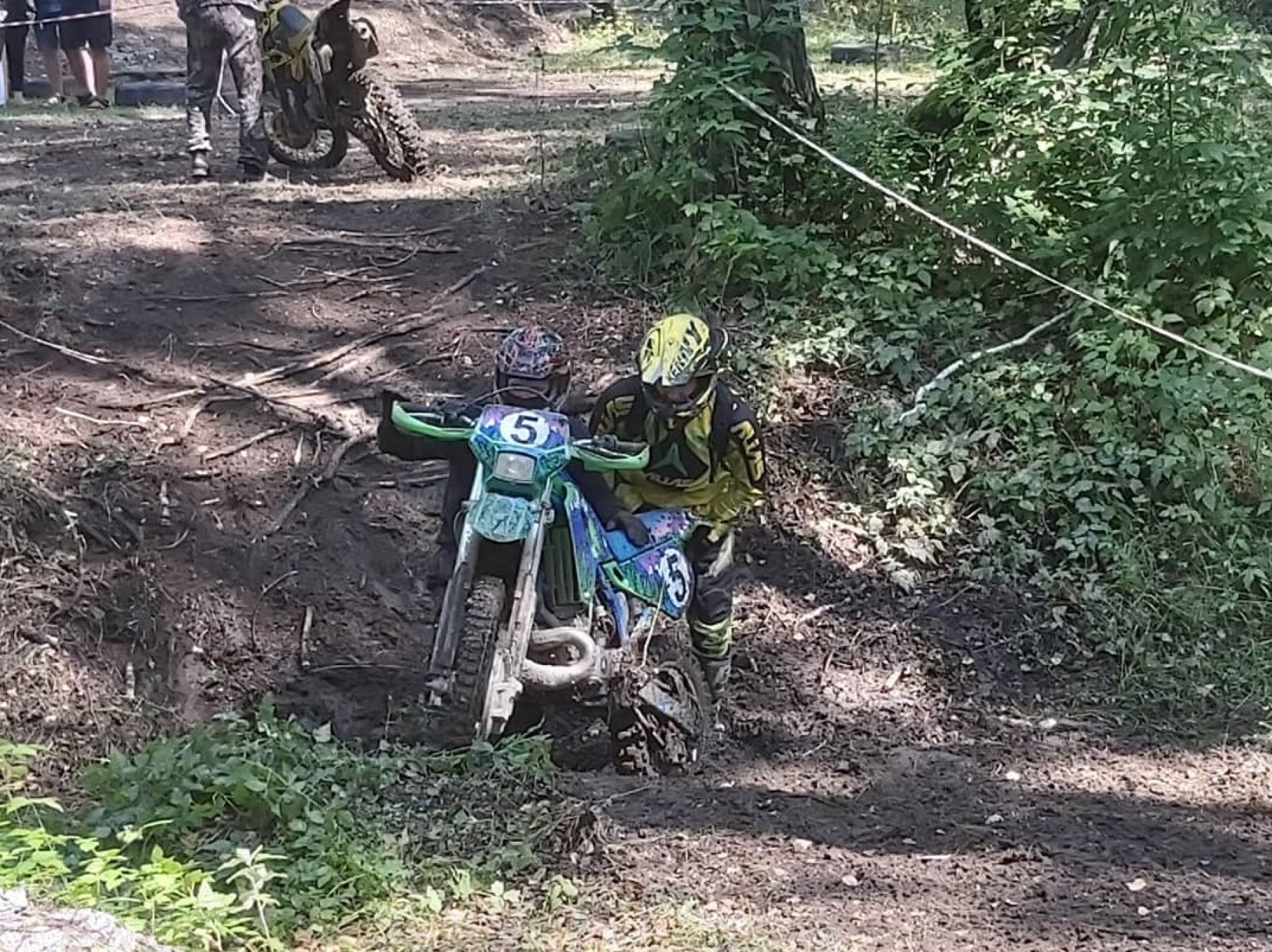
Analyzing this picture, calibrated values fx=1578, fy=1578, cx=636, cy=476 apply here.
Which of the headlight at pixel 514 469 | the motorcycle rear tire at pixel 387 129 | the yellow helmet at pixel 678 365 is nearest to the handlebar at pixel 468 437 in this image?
the headlight at pixel 514 469

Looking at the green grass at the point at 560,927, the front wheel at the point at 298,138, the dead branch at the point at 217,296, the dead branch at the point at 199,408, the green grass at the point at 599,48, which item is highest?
the green grass at the point at 599,48

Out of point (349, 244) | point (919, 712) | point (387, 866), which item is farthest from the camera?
point (349, 244)

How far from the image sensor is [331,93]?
9.62 m

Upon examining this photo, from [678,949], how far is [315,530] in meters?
3.14

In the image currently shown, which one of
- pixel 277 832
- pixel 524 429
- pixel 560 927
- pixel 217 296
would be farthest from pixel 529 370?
pixel 217 296

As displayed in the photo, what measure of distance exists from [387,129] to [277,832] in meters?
6.46

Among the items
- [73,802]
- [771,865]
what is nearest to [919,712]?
[771,865]

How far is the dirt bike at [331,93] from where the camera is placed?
9.52m

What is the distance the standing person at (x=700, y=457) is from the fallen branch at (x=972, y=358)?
1722mm

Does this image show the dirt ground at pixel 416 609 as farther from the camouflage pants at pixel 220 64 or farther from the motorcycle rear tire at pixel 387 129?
the motorcycle rear tire at pixel 387 129

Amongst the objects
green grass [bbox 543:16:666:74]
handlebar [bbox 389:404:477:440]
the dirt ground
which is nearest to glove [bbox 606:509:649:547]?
handlebar [bbox 389:404:477:440]

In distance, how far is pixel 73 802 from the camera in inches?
175

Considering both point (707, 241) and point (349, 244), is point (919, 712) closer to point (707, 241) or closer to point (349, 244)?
point (707, 241)

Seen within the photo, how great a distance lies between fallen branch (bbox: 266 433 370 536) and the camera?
6256mm
